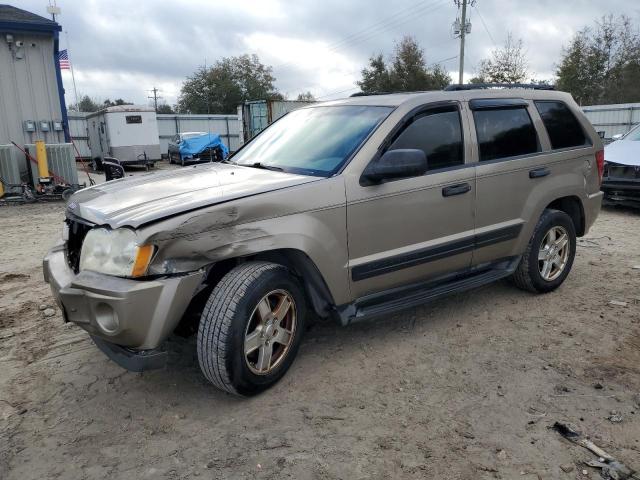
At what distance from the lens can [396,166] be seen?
325 centimetres

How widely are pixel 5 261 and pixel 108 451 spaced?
4.54 metres

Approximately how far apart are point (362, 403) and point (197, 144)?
72.6ft

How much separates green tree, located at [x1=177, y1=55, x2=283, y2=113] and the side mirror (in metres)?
52.5

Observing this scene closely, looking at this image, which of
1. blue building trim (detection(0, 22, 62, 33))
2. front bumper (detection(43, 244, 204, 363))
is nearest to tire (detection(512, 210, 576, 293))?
front bumper (detection(43, 244, 204, 363))

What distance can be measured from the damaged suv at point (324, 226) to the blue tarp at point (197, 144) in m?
19.7

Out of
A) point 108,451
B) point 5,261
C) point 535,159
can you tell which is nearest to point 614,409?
point 535,159

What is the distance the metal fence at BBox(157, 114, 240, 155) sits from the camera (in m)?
28.7

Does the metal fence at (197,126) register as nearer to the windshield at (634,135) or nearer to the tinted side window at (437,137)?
the windshield at (634,135)

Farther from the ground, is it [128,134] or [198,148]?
[128,134]

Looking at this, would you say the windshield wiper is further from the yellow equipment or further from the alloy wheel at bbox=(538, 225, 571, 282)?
the yellow equipment

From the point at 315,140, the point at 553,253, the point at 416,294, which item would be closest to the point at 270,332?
the point at 416,294

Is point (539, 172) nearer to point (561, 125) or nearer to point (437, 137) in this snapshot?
point (561, 125)

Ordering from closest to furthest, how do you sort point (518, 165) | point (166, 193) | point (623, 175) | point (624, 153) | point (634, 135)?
point (166, 193)
point (518, 165)
point (623, 175)
point (624, 153)
point (634, 135)

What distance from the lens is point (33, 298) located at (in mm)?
4816
